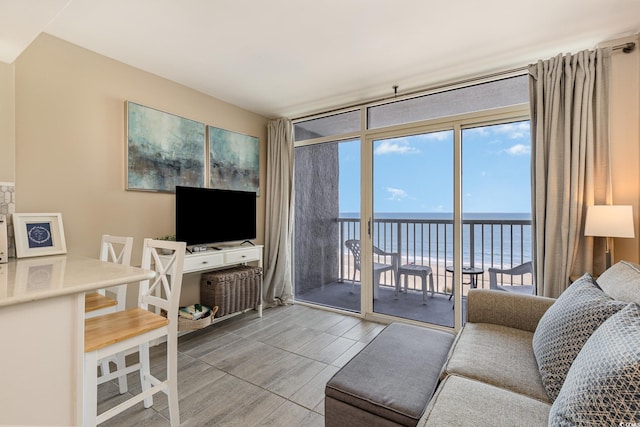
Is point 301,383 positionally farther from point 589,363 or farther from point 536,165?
point 536,165

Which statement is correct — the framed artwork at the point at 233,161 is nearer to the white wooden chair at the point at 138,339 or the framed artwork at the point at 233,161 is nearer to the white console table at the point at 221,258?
the white console table at the point at 221,258

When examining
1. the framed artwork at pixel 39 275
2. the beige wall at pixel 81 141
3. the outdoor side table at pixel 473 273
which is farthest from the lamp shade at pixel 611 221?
the beige wall at pixel 81 141

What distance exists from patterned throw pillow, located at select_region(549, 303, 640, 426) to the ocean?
2.04 m

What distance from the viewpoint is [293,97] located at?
3.52 m

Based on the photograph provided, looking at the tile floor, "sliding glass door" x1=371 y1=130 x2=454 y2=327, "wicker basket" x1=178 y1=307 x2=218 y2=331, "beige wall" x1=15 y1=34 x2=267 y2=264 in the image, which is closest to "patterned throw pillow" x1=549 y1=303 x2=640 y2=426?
the tile floor

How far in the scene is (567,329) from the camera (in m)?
1.27

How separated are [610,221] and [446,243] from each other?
1291 millimetres

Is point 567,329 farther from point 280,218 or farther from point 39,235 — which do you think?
point 280,218

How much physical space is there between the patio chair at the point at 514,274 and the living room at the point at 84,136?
62 cm

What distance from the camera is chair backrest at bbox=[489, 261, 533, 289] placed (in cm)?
277

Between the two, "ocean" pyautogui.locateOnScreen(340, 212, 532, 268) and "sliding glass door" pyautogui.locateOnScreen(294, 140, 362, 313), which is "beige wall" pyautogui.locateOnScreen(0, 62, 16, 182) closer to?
A: "sliding glass door" pyautogui.locateOnScreen(294, 140, 362, 313)

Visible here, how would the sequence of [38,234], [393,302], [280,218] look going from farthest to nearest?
[280,218]
[393,302]
[38,234]

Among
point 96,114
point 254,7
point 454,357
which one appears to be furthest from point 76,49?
point 454,357

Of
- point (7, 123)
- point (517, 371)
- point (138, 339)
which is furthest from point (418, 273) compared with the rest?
point (7, 123)
